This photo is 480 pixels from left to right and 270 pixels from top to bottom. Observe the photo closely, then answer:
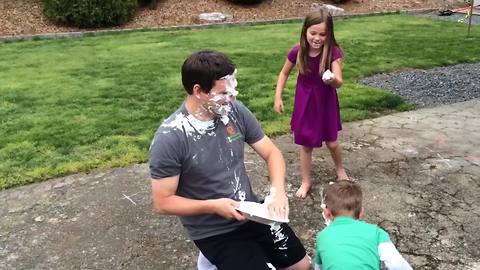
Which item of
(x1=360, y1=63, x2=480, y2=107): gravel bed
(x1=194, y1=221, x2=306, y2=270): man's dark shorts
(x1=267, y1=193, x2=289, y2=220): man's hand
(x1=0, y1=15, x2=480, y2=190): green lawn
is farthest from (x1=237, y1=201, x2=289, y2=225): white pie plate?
(x1=360, y1=63, x2=480, y2=107): gravel bed

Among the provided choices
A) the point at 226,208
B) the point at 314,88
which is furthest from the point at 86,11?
the point at 226,208

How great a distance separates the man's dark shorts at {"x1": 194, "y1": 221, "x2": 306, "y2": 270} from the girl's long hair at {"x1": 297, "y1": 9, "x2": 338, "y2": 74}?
140cm

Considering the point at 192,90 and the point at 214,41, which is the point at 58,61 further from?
the point at 192,90

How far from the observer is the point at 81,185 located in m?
3.90

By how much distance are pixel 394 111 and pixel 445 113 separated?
0.50 metres

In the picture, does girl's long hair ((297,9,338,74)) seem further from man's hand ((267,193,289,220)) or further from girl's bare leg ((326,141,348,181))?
man's hand ((267,193,289,220))

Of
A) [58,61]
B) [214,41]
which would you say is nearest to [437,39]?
[214,41]

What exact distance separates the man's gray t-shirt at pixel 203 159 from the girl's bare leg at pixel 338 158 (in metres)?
1.43

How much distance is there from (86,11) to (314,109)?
10340mm

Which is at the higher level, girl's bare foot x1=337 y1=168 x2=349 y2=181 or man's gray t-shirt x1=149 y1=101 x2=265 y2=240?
man's gray t-shirt x1=149 y1=101 x2=265 y2=240

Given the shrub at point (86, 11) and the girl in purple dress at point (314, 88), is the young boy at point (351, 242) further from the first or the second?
the shrub at point (86, 11)

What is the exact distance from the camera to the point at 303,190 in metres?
3.57

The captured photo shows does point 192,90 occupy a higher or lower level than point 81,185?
higher

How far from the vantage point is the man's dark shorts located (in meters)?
2.12
